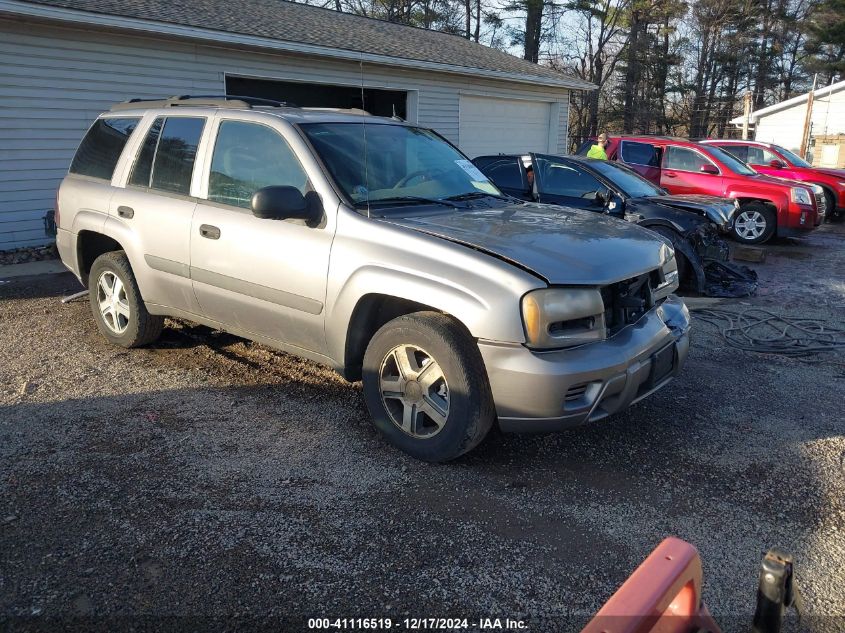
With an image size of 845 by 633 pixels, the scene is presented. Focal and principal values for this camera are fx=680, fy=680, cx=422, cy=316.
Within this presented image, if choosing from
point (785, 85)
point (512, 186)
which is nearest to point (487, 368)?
point (512, 186)

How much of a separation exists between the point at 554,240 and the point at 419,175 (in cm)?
123

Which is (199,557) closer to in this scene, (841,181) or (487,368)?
(487,368)

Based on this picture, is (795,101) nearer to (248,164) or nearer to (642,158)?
(642,158)

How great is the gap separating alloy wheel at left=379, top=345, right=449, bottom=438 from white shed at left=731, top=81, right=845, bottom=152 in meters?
32.2

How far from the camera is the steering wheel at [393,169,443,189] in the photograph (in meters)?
4.34

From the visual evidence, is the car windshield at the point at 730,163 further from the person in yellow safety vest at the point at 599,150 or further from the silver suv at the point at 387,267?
the silver suv at the point at 387,267

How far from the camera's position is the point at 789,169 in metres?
14.8

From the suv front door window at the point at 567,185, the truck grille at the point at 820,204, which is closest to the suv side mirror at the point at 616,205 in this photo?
the suv front door window at the point at 567,185

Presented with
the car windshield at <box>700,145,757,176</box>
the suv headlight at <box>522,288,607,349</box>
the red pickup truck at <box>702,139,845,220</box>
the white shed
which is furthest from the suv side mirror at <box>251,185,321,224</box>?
the white shed

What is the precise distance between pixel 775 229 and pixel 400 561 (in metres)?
11.0

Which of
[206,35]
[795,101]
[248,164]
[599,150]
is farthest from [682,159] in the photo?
[795,101]

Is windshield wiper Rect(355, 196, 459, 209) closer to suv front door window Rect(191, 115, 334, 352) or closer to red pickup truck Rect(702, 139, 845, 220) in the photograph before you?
suv front door window Rect(191, 115, 334, 352)

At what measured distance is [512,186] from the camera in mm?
8945

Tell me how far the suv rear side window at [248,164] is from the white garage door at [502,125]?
11.9 m
